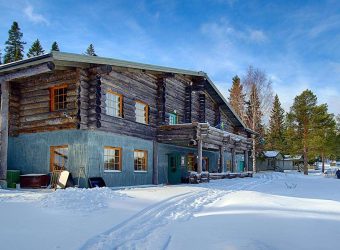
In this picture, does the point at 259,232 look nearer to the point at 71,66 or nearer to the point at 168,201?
the point at 168,201

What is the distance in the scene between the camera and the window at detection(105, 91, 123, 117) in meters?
16.7

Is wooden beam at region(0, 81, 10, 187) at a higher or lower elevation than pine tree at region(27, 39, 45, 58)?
lower

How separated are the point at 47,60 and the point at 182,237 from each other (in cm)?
1026

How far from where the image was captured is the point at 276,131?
195ft

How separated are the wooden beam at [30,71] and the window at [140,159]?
661 cm

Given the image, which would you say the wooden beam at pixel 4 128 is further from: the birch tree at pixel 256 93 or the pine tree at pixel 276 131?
the pine tree at pixel 276 131

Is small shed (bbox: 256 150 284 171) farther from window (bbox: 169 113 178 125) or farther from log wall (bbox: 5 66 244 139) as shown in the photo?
log wall (bbox: 5 66 244 139)

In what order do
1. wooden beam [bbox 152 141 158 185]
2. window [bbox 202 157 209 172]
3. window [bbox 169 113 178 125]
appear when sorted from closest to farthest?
wooden beam [bbox 152 141 158 185] < window [bbox 169 113 178 125] < window [bbox 202 157 209 172]

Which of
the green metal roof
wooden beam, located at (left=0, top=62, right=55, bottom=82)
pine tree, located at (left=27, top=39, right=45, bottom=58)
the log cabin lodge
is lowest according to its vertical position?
the log cabin lodge

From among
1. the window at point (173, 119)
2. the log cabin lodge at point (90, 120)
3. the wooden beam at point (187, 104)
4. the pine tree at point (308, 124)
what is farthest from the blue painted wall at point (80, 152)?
the pine tree at point (308, 124)

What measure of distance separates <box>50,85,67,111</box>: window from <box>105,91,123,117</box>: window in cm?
199

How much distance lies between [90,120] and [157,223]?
8.82 metres

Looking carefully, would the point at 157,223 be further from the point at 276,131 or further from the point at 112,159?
the point at 276,131

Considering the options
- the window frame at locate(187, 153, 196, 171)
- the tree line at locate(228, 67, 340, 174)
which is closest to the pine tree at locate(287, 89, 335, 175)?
the tree line at locate(228, 67, 340, 174)
